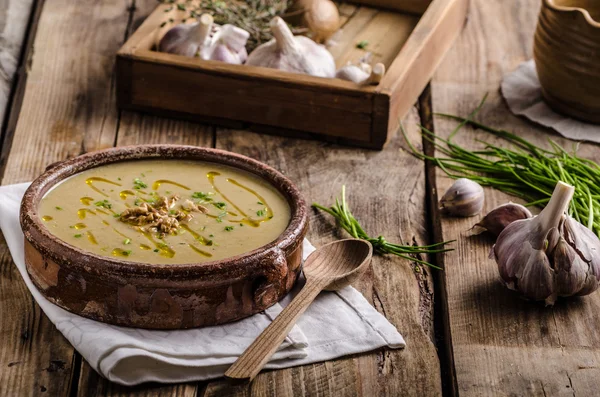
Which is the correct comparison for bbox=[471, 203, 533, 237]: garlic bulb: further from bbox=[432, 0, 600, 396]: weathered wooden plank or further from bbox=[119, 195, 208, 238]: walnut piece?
bbox=[119, 195, 208, 238]: walnut piece

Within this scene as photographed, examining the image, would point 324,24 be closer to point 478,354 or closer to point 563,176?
point 563,176

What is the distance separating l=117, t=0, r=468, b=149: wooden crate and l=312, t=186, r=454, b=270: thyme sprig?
0.29m

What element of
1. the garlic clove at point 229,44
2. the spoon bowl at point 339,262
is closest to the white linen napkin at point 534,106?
the garlic clove at point 229,44

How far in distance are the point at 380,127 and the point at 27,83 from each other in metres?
0.93

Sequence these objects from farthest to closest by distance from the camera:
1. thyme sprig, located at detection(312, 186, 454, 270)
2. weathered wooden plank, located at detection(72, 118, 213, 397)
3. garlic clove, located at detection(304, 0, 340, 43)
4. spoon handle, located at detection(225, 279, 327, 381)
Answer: garlic clove, located at detection(304, 0, 340, 43) < weathered wooden plank, located at detection(72, 118, 213, 397) < thyme sprig, located at detection(312, 186, 454, 270) < spoon handle, located at detection(225, 279, 327, 381)

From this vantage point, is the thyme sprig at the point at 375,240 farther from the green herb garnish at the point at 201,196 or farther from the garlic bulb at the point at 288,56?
the garlic bulb at the point at 288,56

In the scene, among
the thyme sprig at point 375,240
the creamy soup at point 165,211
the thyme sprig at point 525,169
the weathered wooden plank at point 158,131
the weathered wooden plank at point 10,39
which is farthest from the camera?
the weathered wooden plank at point 10,39

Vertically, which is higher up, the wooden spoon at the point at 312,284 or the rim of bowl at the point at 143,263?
the rim of bowl at the point at 143,263

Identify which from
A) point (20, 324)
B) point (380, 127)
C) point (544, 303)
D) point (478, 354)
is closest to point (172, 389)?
point (20, 324)

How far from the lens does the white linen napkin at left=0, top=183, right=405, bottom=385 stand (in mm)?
1271

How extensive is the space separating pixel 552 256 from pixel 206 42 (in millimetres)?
1045

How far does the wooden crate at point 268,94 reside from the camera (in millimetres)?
1961

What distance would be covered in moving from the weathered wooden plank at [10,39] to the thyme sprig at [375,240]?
0.90 metres

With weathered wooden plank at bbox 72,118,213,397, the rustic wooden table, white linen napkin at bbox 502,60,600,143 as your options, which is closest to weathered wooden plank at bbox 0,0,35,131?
the rustic wooden table
